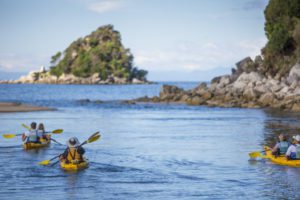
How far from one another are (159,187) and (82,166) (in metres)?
5.06

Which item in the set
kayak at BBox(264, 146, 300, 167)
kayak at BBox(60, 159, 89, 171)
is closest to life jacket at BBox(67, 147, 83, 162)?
kayak at BBox(60, 159, 89, 171)

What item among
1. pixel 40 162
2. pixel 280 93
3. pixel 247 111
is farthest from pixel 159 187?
pixel 280 93

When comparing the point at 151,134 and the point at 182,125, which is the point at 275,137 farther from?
the point at 182,125

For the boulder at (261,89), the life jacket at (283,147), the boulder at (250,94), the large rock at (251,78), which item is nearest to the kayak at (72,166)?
the life jacket at (283,147)

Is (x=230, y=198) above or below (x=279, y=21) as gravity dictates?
below

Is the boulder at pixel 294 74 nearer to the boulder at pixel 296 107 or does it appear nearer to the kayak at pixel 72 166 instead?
the boulder at pixel 296 107

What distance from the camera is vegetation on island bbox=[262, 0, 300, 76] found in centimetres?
8270

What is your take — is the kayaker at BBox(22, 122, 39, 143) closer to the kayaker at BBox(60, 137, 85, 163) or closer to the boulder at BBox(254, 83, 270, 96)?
the kayaker at BBox(60, 137, 85, 163)

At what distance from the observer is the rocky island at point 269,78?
71.4 meters

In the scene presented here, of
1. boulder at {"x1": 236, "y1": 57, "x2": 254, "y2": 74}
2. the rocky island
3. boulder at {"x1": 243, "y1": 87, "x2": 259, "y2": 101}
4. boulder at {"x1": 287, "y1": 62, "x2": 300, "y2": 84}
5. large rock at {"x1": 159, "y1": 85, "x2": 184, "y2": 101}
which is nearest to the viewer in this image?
the rocky island

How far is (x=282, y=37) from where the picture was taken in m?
83.9

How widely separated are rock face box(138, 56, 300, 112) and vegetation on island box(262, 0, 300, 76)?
2293 millimetres

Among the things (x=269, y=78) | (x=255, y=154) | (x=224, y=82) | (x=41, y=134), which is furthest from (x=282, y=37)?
(x=255, y=154)

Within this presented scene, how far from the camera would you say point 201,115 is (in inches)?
2456
